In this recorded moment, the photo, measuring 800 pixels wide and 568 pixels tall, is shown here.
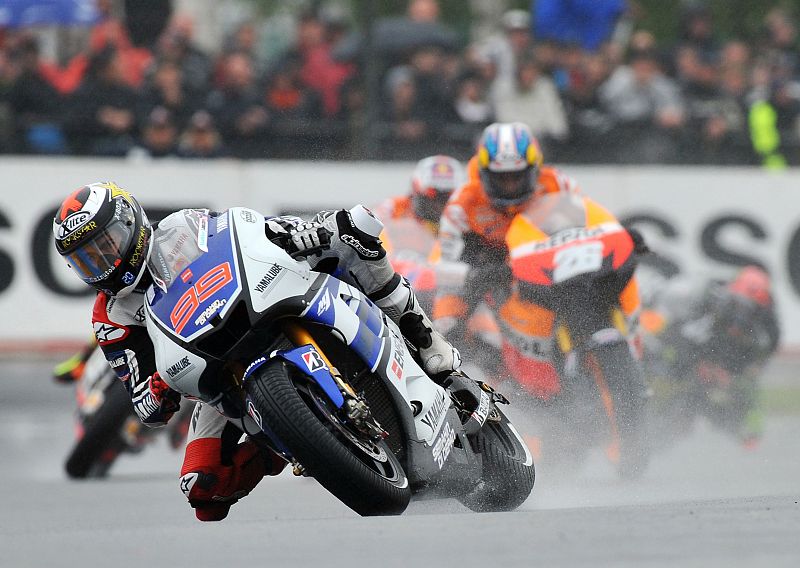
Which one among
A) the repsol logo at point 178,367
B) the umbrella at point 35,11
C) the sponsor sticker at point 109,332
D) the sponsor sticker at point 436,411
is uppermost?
the repsol logo at point 178,367

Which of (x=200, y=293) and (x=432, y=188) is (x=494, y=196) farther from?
(x=200, y=293)

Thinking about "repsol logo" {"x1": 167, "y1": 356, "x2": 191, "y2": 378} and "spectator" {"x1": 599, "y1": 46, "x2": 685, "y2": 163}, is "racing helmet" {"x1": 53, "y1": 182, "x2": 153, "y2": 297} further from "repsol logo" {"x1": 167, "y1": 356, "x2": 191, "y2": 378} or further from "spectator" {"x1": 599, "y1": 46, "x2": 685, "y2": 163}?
"spectator" {"x1": 599, "y1": 46, "x2": 685, "y2": 163}

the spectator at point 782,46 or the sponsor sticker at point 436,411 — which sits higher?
the sponsor sticker at point 436,411

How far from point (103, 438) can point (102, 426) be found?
0.10 m

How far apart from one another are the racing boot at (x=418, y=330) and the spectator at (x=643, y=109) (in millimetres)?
7344

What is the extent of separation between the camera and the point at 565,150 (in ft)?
41.2

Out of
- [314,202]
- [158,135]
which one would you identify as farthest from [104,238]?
[158,135]

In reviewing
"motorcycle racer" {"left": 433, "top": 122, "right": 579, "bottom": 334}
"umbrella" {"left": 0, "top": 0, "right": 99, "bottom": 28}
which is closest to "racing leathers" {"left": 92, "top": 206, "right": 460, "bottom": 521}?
"motorcycle racer" {"left": 433, "top": 122, "right": 579, "bottom": 334}

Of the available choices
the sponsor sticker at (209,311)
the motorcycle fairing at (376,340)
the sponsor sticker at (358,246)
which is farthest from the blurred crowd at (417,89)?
the sponsor sticker at (209,311)

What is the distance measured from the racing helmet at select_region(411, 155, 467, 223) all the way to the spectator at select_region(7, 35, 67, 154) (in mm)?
3920

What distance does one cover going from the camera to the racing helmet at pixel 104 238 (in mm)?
4934

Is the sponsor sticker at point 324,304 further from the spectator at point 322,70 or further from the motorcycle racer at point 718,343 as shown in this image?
the spectator at point 322,70

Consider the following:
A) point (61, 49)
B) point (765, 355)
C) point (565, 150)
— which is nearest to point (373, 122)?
point (565, 150)

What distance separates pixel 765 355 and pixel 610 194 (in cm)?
352
